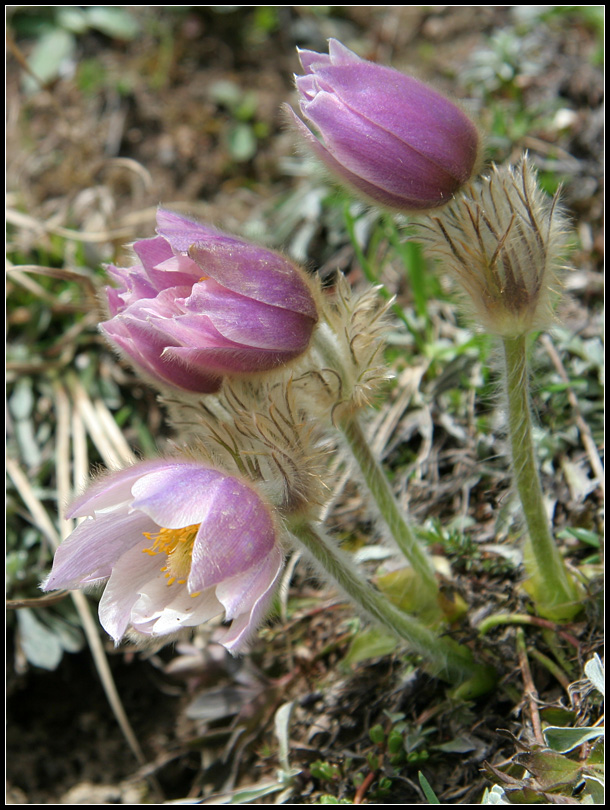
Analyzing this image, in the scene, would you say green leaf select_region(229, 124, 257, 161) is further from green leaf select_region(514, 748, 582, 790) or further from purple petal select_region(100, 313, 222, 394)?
green leaf select_region(514, 748, 582, 790)

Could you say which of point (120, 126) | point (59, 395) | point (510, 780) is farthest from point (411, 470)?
point (120, 126)

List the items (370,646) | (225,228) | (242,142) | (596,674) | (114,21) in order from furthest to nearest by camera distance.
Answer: (114,21), (242,142), (370,646), (225,228), (596,674)

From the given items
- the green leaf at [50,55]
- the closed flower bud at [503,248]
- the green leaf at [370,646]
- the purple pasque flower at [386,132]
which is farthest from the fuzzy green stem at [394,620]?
the green leaf at [50,55]

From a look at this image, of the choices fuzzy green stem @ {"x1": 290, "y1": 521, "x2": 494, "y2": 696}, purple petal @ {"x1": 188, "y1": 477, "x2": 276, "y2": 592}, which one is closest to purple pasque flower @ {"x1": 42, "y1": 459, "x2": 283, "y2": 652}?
purple petal @ {"x1": 188, "y1": 477, "x2": 276, "y2": 592}

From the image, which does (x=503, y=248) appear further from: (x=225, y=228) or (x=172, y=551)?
(x=172, y=551)

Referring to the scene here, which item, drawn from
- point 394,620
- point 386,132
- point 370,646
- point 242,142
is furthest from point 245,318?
point 242,142

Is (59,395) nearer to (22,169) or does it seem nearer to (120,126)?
(22,169)
